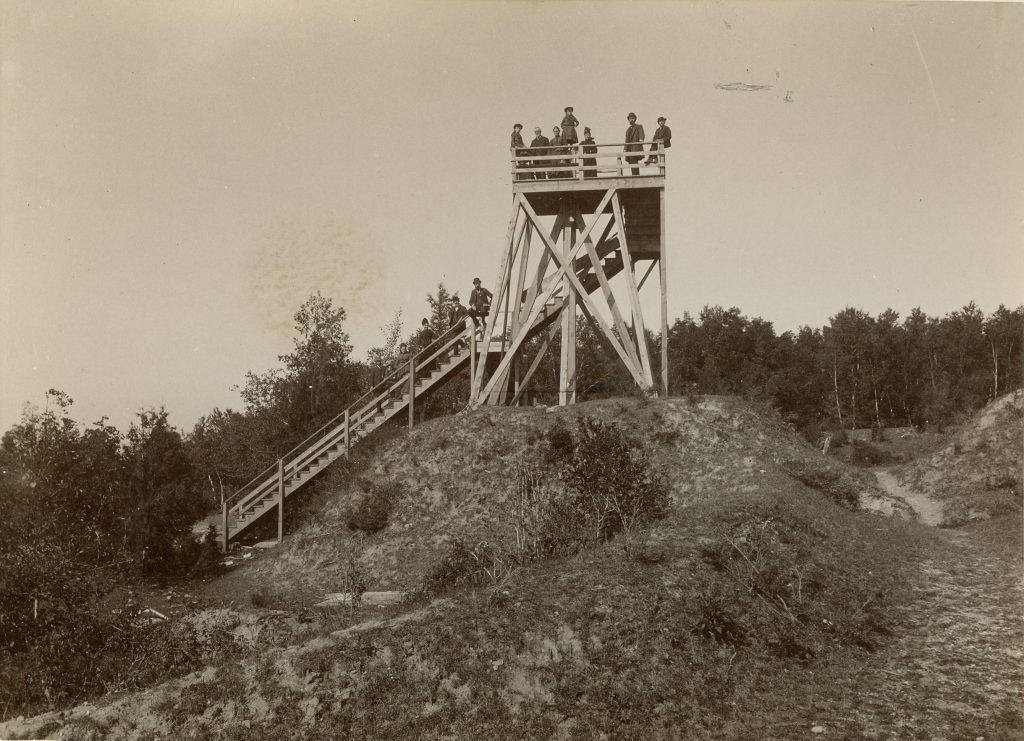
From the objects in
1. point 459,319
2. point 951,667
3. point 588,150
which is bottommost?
point 951,667

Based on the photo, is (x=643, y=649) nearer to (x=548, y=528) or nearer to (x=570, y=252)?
(x=548, y=528)

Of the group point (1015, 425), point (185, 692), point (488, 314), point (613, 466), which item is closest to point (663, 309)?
point (488, 314)

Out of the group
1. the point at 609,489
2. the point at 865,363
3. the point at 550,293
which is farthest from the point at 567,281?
the point at 865,363

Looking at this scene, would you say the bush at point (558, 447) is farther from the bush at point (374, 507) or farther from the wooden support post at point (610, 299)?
the bush at point (374, 507)

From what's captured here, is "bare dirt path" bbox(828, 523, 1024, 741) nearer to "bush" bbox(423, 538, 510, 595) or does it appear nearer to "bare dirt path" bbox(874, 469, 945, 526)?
"bare dirt path" bbox(874, 469, 945, 526)

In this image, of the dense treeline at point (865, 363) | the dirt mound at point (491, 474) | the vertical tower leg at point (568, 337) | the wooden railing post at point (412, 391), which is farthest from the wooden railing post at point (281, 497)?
the dense treeline at point (865, 363)

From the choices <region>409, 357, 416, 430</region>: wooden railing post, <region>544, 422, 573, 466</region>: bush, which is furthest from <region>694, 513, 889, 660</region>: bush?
<region>409, 357, 416, 430</region>: wooden railing post
